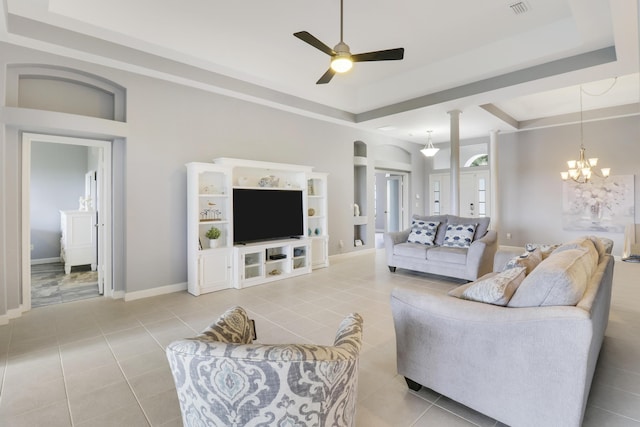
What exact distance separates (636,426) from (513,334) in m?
0.97

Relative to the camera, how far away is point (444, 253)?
4898 mm

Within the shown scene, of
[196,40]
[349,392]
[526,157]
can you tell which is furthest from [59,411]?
[526,157]

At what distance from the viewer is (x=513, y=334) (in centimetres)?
167

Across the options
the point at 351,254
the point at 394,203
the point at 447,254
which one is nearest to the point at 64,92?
the point at 447,254

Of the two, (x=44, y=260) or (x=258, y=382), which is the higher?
(x=258, y=382)

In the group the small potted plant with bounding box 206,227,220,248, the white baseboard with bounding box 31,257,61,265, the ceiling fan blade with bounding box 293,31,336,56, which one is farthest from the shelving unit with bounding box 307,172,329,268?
the white baseboard with bounding box 31,257,61,265

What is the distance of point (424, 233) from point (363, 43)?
313 centimetres

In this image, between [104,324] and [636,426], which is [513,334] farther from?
[104,324]

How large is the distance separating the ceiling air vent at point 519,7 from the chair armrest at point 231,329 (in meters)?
4.30

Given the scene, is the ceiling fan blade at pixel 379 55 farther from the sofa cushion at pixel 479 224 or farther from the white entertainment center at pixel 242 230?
the sofa cushion at pixel 479 224

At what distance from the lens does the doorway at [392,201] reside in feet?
31.4

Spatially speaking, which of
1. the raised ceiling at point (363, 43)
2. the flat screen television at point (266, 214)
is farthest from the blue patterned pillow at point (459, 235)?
the flat screen television at point (266, 214)

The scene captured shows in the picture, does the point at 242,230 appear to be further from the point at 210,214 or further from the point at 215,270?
the point at 215,270

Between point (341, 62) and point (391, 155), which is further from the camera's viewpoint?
Result: point (391, 155)
